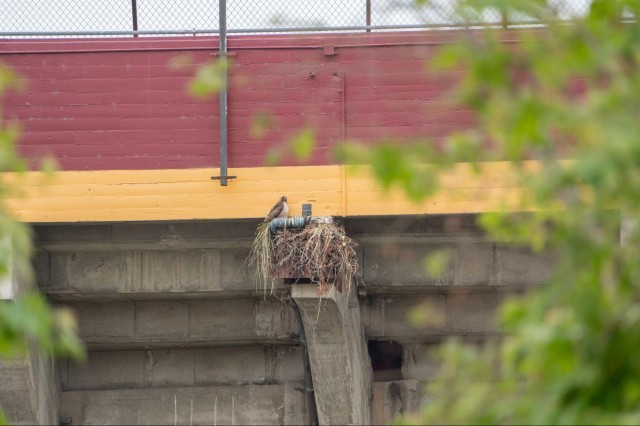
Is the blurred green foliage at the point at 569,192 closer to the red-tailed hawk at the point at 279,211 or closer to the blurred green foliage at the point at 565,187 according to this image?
the blurred green foliage at the point at 565,187

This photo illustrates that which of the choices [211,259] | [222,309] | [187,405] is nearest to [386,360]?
[222,309]

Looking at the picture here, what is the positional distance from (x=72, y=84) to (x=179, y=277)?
6.69 feet

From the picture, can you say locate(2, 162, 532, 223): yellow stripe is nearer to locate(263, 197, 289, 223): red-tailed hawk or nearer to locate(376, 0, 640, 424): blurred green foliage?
locate(263, 197, 289, 223): red-tailed hawk


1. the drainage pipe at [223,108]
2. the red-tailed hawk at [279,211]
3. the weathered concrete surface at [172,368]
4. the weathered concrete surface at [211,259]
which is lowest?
the weathered concrete surface at [172,368]

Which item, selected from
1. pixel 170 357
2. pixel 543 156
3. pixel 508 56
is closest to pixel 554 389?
pixel 543 156

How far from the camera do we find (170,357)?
14.3m

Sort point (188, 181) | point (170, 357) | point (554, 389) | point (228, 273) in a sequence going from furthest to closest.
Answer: point (170, 357) < point (228, 273) < point (188, 181) < point (554, 389)

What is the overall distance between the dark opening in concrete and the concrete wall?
3.0 inches

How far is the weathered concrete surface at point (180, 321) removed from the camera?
13.8 meters

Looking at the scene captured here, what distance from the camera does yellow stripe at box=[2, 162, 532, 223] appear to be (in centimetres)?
1205

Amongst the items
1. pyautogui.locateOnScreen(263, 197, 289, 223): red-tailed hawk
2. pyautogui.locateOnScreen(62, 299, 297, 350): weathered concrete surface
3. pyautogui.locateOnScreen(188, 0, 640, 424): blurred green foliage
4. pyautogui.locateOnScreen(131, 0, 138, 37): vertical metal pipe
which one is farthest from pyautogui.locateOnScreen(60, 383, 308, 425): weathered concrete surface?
pyautogui.locateOnScreen(188, 0, 640, 424): blurred green foliage

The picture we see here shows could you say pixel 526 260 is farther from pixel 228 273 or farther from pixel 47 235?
pixel 47 235

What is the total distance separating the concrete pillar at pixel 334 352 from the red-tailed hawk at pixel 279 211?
0.62m

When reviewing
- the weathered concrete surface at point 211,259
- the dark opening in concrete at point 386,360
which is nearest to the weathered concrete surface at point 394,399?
the dark opening in concrete at point 386,360
